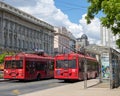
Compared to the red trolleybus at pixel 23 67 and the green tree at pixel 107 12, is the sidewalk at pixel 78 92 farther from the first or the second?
the red trolleybus at pixel 23 67

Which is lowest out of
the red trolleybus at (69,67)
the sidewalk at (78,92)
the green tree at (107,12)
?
the sidewalk at (78,92)

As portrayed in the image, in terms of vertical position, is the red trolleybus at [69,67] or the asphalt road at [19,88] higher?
the red trolleybus at [69,67]

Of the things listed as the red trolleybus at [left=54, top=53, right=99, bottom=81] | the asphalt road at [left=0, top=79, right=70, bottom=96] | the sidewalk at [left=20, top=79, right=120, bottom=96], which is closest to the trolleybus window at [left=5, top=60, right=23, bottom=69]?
the asphalt road at [left=0, top=79, right=70, bottom=96]

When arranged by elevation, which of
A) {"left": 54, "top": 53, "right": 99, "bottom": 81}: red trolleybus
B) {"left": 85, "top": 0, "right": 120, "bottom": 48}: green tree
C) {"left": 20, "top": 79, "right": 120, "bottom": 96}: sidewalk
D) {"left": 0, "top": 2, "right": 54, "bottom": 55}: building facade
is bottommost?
{"left": 20, "top": 79, "right": 120, "bottom": 96}: sidewalk

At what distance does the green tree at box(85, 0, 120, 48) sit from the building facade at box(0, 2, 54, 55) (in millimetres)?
72505

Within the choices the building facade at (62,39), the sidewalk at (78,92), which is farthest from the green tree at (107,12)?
the building facade at (62,39)

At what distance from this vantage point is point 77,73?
114ft

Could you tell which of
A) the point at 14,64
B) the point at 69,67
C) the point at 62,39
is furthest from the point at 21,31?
the point at 69,67

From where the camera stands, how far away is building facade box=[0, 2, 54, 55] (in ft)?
295

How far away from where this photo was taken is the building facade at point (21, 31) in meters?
90.1

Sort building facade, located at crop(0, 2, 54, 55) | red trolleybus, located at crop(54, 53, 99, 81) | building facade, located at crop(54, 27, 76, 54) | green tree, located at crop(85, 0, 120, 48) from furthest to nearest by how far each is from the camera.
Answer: building facade, located at crop(54, 27, 76, 54)
building facade, located at crop(0, 2, 54, 55)
red trolleybus, located at crop(54, 53, 99, 81)
green tree, located at crop(85, 0, 120, 48)

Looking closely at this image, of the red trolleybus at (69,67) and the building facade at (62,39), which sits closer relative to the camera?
the red trolleybus at (69,67)

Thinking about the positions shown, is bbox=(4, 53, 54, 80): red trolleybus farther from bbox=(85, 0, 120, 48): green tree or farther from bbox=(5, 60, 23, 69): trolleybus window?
bbox=(85, 0, 120, 48): green tree

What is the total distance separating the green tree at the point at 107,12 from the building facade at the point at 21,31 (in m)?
72.5
